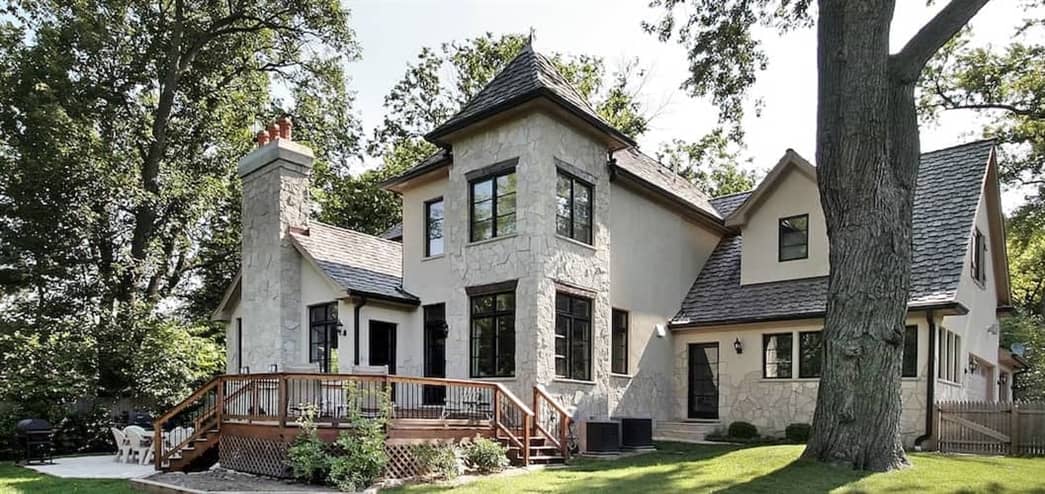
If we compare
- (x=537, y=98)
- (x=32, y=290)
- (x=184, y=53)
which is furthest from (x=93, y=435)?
(x=537, y=98)

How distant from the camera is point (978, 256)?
620 inches

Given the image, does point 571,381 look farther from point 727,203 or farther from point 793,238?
point 727,203

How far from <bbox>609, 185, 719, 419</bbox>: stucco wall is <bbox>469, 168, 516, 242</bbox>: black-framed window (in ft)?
8.33

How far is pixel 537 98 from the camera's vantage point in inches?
484

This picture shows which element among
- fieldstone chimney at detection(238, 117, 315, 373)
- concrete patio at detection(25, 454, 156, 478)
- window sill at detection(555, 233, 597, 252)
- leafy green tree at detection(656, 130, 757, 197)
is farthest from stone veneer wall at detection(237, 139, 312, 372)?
leafy green tree at detection(656, 130, 757, 197)

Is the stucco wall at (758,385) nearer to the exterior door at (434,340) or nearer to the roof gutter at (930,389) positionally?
the roof gutter at (930,389)

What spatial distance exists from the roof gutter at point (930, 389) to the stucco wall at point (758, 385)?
100 mm

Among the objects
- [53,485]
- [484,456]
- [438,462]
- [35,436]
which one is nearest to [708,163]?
[484,456]

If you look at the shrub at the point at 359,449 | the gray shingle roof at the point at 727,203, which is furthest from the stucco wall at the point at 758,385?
the shrub at the point at 359,449

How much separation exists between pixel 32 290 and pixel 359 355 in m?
13.0

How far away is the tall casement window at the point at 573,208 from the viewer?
42.4 feet

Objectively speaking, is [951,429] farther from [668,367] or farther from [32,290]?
[32,290]

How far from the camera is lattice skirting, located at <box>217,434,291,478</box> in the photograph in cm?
968

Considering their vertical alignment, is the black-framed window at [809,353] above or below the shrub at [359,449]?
above
